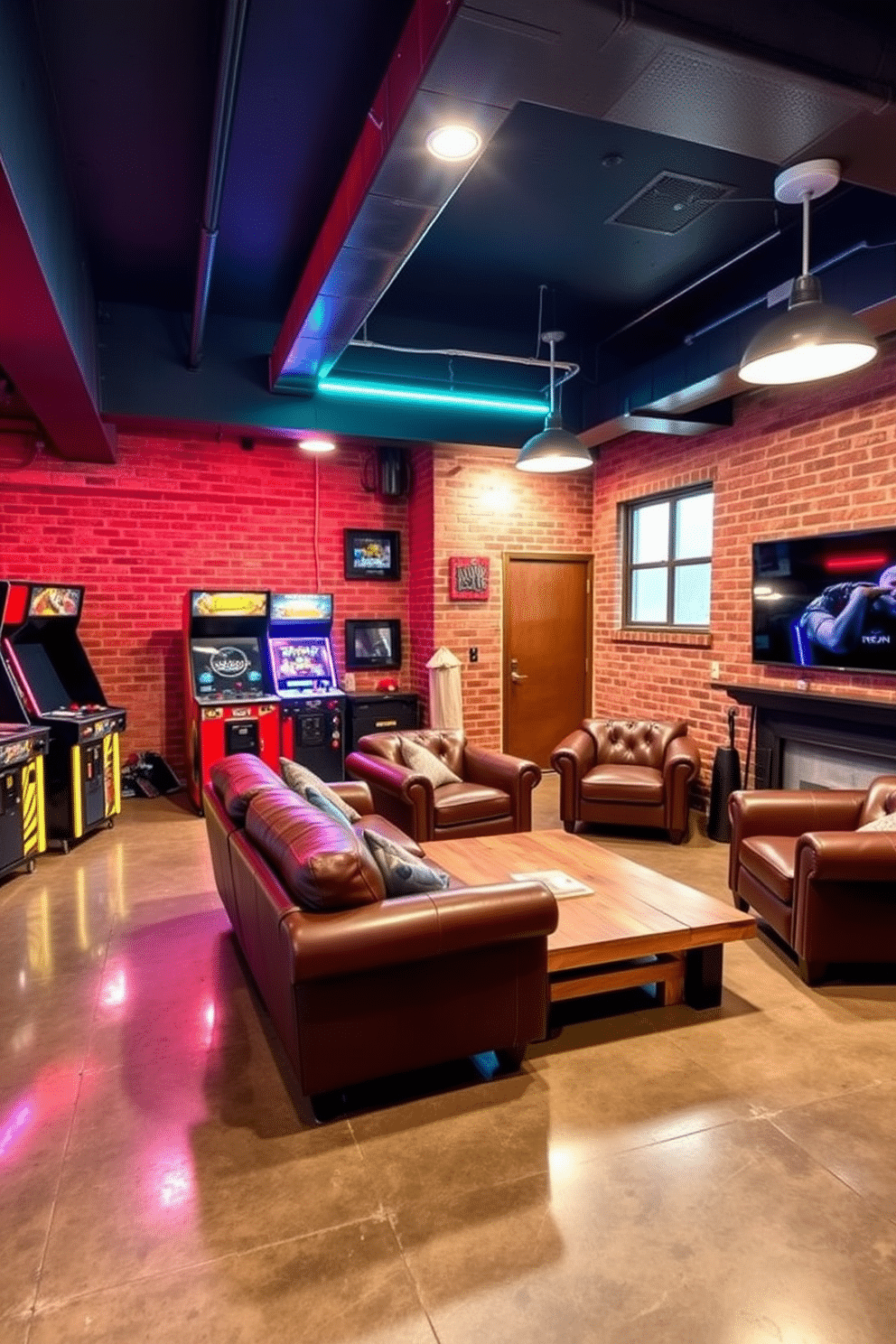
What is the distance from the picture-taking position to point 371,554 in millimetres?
6793

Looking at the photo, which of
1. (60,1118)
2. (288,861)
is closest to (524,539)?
(288,861)

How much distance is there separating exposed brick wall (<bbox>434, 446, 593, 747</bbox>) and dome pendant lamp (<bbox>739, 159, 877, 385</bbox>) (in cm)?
364

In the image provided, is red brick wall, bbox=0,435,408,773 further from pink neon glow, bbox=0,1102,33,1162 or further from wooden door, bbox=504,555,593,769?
pink neon glow, bbox=0,1102,33,1162

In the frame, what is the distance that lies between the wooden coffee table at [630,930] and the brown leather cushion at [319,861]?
714 millimetres

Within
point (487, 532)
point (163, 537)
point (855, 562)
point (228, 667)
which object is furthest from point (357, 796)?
point (163, 537)

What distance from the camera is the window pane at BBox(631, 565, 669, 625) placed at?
241 inches

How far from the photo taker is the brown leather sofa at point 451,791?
165 inches

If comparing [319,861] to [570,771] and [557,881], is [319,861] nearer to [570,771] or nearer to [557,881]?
[557,881]

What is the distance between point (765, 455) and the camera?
16.1 ft

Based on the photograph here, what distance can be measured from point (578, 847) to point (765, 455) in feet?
10.0

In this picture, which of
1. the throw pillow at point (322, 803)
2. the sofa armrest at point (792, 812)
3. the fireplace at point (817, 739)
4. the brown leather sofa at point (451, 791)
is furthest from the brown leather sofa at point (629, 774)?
the throw pillow at point (322, 803)

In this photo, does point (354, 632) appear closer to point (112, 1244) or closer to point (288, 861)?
point (288, 861)

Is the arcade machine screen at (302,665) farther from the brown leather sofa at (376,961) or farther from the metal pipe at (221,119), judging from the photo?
the brown leather sofa at (376,961)

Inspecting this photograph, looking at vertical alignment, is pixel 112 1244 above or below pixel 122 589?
below
